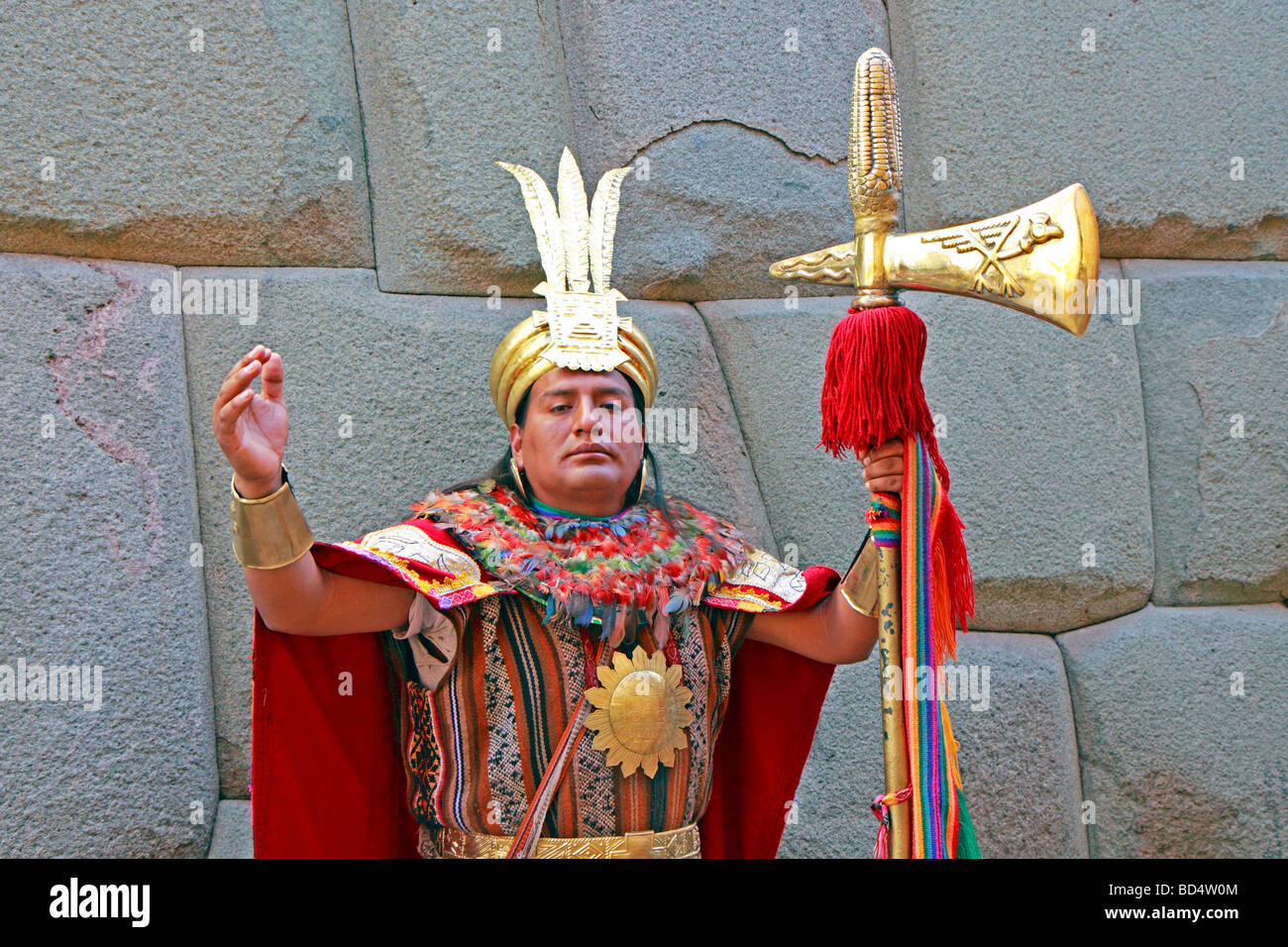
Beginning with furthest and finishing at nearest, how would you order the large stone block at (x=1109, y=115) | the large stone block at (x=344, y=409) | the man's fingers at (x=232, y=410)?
the large stone block at (x=1109, y=115) < the large stone block at (x=344, y=409) < the man's fingers at (x=232, y=410)

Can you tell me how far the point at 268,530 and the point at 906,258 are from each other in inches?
42.3

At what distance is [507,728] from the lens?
7.04 feet

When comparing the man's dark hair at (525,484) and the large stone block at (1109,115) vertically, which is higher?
the large stone block at (1109,115)

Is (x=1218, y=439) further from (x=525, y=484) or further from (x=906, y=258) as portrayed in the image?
(x=525, y=484)

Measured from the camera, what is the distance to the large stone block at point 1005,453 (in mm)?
2986

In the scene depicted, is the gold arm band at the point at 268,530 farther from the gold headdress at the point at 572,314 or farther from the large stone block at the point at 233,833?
the large stone block at the point at 233,833

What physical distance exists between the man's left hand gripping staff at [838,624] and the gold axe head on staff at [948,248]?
0.26m

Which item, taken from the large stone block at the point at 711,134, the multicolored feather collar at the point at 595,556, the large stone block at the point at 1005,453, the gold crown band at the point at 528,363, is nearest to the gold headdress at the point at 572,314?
the gold crown band at the point at 528,363

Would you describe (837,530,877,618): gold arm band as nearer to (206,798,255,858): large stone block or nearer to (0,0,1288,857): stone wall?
(0,0,1288,857): stone wall

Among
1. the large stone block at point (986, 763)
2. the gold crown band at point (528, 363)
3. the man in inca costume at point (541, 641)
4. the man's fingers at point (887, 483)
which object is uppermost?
the gold crown band at point (528, 363)

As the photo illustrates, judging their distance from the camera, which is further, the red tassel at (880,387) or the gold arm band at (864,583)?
the gold arm band at (864,583)

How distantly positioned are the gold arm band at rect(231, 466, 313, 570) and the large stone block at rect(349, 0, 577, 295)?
1102 mm

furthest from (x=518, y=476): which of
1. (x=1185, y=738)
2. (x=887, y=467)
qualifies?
(x=1185, y=738)

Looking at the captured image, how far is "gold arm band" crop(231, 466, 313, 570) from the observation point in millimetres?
1867
